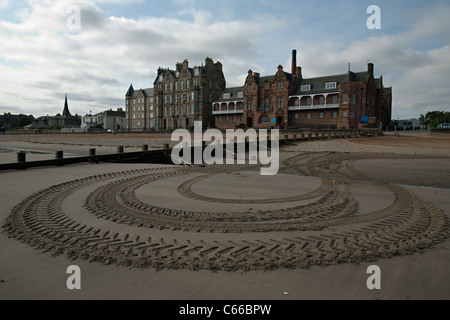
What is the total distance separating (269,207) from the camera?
6547 millimetres

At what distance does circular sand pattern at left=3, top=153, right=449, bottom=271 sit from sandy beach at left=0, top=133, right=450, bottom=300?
21 millimetres

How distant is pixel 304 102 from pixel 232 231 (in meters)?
56.1

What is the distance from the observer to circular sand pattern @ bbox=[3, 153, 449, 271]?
3.96 metres

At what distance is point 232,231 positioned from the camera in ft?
16.3

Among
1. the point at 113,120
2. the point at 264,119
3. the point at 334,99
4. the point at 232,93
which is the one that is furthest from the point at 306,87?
the point at 113,120

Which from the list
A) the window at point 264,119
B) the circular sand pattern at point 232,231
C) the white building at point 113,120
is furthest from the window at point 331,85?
the white building at point 113,120

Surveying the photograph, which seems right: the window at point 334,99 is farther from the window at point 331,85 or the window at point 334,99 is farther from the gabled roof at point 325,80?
the window at point 331,85

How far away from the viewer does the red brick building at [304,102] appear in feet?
170

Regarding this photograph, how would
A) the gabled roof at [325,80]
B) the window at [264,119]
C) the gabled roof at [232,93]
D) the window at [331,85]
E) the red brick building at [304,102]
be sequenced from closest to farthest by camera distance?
the red brick building at [304,102] → the gabled roof at [325,80] → the window at [331,85] → the window at [264,119] → the gabled roof at [232,93]

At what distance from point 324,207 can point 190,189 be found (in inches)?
147

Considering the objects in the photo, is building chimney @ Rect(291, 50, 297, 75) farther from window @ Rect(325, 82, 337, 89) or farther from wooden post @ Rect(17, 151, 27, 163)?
wooden post @ Rect(17, 151, 27, 163)

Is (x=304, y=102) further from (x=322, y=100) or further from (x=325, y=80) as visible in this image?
(x=325, y=80)

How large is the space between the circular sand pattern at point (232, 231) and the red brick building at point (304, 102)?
153 ft
